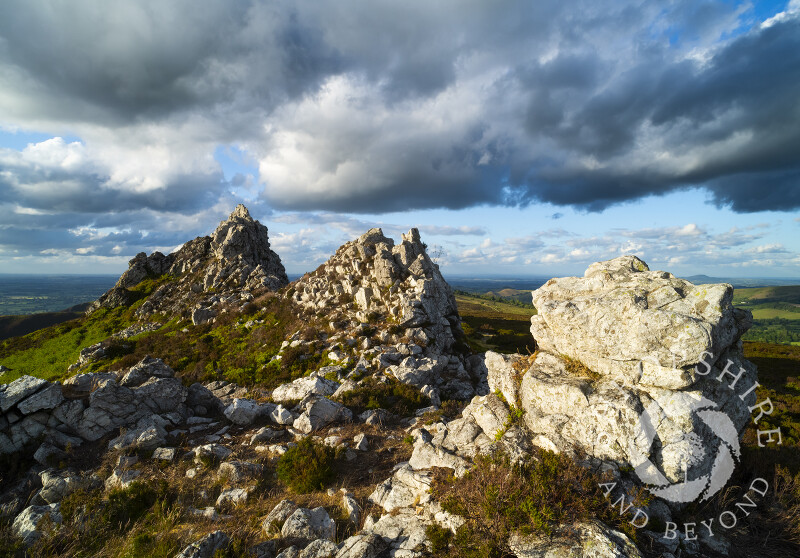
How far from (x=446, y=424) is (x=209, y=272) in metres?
45.4

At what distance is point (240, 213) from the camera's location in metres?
58.6

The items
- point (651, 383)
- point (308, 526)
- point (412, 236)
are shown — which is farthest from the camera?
point (412, 236)

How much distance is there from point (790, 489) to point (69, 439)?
85.9 feet

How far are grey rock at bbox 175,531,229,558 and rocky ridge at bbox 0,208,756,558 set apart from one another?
0.04 meters

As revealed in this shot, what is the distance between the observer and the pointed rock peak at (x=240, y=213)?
2267 inches

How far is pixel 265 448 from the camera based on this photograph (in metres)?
14.5

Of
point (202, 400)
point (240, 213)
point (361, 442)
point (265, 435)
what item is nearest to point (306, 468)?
point (361, 442)

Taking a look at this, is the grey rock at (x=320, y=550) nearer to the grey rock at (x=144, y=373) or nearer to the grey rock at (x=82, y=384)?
the grey rock at (x=144, y=373)

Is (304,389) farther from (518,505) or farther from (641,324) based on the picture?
(641,324)

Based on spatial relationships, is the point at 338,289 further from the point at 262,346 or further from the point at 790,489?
the point at 790,489

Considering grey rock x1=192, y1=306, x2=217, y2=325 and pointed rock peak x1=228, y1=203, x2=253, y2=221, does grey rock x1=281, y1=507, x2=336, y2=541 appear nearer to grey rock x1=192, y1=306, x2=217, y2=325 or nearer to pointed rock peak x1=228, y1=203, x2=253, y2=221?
grey rock x1=192, y1=306, x2=217, y2=325

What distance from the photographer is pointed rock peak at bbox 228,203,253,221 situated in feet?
189

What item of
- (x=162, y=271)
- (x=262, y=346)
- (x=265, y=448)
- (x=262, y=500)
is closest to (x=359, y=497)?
(x=262, y=500)

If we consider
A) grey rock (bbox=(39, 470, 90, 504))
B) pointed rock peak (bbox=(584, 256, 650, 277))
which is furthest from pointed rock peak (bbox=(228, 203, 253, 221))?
pointed rock peak (bbox=(584, 256, 650, 277))
